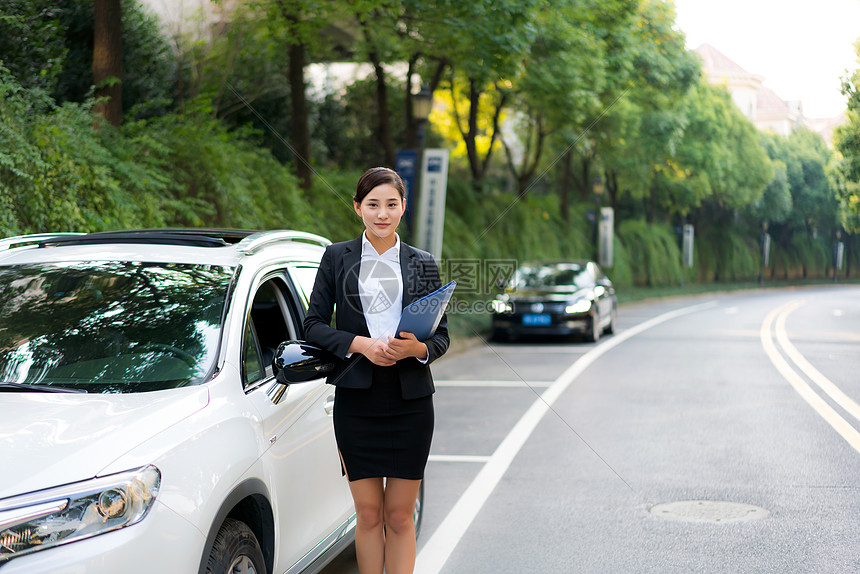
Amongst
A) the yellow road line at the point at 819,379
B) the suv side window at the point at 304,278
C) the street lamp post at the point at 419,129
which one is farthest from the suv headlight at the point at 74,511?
the street lamp post at the point at 419,129

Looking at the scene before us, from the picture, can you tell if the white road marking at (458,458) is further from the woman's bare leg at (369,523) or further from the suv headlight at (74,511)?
the suv headlight at (74,511)

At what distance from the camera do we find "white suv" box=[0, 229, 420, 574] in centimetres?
259

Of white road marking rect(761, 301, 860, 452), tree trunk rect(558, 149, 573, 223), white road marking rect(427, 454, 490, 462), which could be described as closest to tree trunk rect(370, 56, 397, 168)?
white road marking rect(761, 301, 860, 452)

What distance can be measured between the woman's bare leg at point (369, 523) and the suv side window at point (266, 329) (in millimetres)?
617

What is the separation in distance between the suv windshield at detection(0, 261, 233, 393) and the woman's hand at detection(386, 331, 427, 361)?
2.49 feet

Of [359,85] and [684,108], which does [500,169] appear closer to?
[684,108]

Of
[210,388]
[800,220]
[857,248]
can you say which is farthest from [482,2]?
[857,248]

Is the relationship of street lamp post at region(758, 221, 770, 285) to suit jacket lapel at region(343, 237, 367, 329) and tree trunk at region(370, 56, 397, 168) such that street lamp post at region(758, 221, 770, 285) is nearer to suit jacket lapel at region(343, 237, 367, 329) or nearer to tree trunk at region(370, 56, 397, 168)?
tree trunk at region(370, 56, 397, 168)

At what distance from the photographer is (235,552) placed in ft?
10.2

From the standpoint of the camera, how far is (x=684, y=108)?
36562 mm

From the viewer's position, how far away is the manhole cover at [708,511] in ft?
18.7

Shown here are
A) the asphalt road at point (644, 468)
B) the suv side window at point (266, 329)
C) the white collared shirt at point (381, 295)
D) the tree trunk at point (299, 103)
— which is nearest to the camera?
the white collared shirt at point (381, 295)

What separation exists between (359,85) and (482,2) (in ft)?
45.9

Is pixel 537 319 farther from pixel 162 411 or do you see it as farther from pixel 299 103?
Answer: pixel 162 411
